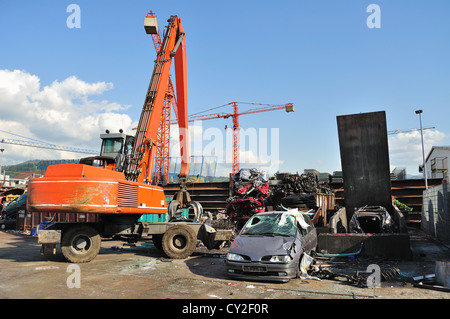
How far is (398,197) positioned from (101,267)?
16.0m

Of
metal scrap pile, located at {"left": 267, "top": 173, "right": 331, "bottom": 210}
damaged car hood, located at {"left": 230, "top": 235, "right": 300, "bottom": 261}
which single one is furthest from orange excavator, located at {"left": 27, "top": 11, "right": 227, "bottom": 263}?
metal scrap pile, located at {"left": 267, "top": 173, "right": 331, "bottom": 210}

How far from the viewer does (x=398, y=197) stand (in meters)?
17.8

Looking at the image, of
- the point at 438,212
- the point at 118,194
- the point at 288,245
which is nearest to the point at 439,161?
the point at 438,212

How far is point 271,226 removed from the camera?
8047 mm

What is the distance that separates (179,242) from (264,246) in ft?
13.2

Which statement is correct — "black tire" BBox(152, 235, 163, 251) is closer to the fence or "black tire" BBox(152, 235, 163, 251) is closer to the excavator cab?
the excavator cab

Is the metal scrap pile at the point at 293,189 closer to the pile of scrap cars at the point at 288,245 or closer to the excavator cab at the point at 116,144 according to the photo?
the pile of scrap cars at the point at 288,245

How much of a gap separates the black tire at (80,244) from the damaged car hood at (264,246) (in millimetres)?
4647

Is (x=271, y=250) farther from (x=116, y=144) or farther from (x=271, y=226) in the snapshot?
(x=116, y=144)

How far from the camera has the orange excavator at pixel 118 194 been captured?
8430 millimetres

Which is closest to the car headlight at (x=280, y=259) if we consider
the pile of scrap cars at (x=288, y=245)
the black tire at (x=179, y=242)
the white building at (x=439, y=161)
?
the pile of scrap cars at (x=288, y=245)

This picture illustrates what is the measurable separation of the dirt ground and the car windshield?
1.16 metres
